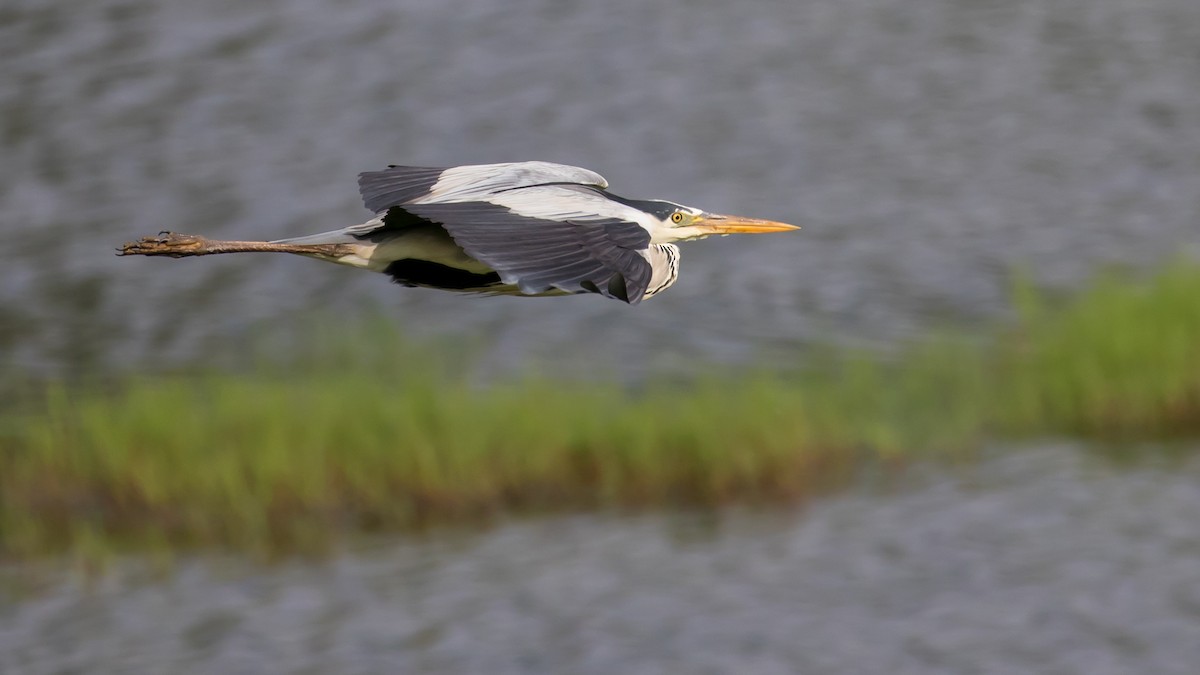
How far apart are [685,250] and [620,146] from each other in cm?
157

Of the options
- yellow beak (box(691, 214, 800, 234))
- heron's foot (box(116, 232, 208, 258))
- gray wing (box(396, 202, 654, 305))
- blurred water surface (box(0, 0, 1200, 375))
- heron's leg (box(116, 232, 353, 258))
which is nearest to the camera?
gray wing (box(396, 202, 654, 305))

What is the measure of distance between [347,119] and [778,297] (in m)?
4.23

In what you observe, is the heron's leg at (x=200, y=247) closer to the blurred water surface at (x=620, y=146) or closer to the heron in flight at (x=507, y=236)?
the heron in flight at (x=507, y=236)

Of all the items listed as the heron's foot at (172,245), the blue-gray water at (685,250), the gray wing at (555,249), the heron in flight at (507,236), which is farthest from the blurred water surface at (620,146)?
the gray wing at (555,249)

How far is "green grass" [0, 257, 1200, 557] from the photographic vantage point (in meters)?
10.2

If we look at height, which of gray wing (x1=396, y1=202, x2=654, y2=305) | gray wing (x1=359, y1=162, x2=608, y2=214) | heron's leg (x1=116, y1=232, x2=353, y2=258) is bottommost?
gray wing (x1=396, y1=202, x2=654, y2=305)

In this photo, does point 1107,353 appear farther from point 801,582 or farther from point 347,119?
point 347,119

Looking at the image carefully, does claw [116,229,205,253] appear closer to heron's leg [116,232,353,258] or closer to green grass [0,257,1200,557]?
heron's leg [116,232,353,258]

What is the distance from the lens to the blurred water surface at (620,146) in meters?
12.2

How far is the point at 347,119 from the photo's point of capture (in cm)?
1451

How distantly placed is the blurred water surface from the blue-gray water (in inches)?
1.4

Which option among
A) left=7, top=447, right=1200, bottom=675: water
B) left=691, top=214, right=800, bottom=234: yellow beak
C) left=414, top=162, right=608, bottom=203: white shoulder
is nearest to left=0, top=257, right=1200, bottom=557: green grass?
left=7, top=447, right=1200, bottom=675: water

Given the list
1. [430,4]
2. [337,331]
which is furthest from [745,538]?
[430,4]

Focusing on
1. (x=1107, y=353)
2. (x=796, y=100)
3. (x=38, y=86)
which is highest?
(x=38, y=86)
